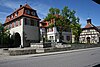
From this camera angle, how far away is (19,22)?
45.0 meters

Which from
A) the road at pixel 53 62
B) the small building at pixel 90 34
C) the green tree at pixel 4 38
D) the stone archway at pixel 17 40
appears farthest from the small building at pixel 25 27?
the small building at pixel 90 34

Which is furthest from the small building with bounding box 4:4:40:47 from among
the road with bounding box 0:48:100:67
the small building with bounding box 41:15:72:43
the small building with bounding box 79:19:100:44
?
the small building with bounding box 79:19:100:44

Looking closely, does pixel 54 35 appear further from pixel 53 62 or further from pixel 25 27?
pixel 53 62

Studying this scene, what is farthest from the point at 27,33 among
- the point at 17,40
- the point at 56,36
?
the point at 56,36

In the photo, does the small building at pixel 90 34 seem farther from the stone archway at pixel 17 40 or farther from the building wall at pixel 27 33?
the stone archway at pixel 17 40

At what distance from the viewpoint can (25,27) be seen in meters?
43.8

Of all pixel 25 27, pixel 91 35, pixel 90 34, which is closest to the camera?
pixel 25 27

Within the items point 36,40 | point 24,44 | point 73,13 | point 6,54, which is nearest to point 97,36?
point 73,13

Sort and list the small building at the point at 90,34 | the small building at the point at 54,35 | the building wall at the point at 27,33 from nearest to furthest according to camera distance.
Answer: the building wall at the point at 27,33, the small building at the point at 54,35, the small building at the point at 90,34

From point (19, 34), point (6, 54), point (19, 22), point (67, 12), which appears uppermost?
point (67, 12)

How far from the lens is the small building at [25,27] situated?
43.5 metres

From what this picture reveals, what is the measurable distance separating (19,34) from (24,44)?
327cm

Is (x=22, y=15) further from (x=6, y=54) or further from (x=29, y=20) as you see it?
(x=6, y=54)

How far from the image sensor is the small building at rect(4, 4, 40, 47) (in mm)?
43534
